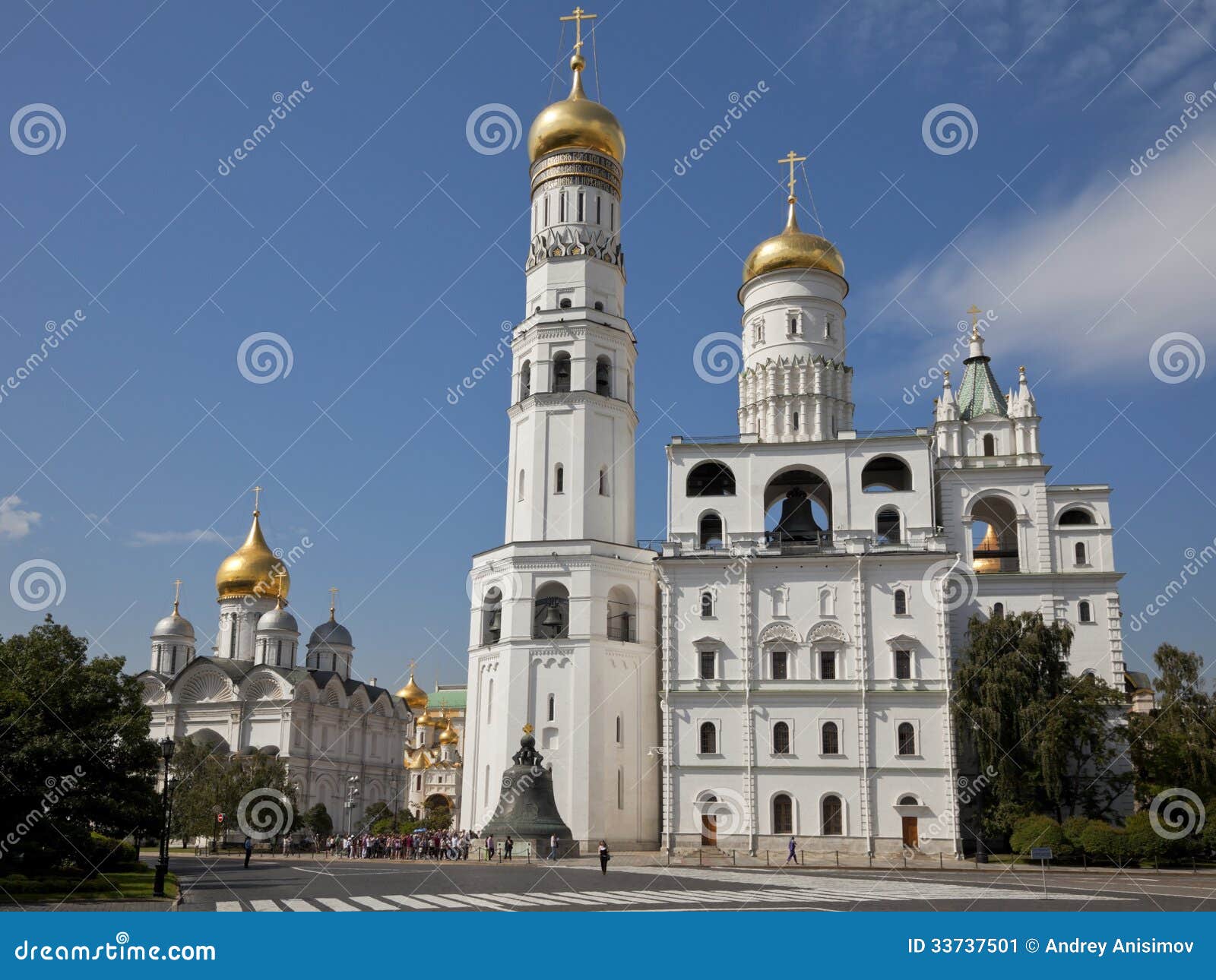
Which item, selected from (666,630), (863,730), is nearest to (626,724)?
(666,630)

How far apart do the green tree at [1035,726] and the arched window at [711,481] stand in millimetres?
11443

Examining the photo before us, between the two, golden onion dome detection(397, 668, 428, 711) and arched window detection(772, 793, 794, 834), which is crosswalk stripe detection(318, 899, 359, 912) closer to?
arched window detection(772, 793, 794, 834)

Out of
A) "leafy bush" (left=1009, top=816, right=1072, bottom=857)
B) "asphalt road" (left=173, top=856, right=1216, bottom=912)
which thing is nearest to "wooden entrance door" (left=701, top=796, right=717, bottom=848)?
"asphalt road" (left=173, top=856, right=1216, bottom=912)

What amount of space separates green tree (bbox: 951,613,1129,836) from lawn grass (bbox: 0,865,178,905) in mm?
25573

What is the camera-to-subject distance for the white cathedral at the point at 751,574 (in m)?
40.4

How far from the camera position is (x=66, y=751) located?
86.0ft

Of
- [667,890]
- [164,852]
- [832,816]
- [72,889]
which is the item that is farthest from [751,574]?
[72,889]

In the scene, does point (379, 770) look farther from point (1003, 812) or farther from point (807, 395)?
point (1003, 812)

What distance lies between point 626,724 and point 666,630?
462cm

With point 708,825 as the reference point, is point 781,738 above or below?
above

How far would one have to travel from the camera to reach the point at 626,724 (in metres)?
44.3

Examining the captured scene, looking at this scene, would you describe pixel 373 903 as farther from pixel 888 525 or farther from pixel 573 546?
pixel 888 525

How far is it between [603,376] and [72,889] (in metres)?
30.2

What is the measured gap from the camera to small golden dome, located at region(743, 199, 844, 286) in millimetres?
49031
